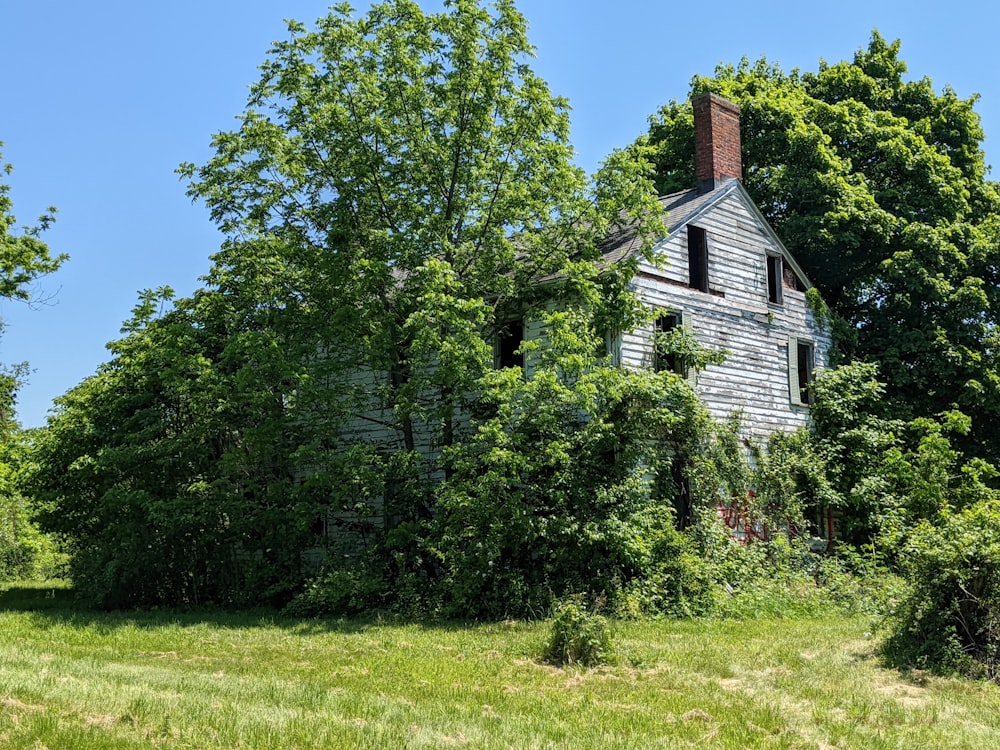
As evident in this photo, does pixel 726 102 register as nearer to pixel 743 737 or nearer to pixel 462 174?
pixel 462 174

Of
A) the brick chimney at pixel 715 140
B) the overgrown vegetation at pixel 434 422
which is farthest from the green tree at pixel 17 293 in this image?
the brick chimney at pixel 715 140

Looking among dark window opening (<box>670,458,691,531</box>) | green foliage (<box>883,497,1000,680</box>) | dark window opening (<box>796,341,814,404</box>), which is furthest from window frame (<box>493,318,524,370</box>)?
green foliage (<box>883,497,1000,680</box>)

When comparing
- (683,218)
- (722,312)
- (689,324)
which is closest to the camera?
(689,324)

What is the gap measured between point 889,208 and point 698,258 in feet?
30.7

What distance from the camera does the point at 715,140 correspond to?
74.6 feet

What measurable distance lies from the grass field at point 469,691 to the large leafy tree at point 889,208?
13720 millimetres

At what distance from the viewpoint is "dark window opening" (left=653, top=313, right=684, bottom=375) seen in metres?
19.3

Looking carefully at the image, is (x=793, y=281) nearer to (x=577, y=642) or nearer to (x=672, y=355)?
(x=672, y=355)

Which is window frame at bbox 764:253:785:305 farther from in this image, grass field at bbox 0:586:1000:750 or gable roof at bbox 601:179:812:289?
grass field at bbox 0:586:1000:750

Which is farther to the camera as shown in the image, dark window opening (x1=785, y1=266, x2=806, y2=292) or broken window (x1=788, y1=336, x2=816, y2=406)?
dark window opening (x1=785, y1=266, x2=806, y2=292)

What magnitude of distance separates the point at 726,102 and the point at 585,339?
9.57 m

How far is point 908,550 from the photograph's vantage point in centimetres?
1161

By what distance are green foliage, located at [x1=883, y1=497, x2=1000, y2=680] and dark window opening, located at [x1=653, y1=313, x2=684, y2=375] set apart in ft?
26.6

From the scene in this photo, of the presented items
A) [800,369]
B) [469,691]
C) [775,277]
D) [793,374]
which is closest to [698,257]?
[775,277]
